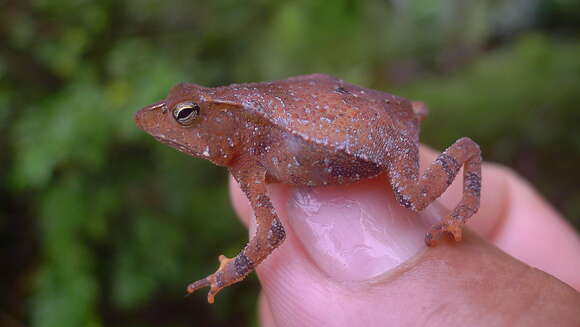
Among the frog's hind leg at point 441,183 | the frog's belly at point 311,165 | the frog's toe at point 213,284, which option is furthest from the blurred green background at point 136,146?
the frog's hind leg at point 441,183

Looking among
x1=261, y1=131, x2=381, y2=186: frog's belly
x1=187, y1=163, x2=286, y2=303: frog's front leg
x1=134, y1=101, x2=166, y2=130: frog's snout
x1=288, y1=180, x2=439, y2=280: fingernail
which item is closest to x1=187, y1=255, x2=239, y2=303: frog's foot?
x1=187, y1=163, x2=286, y2=303: frog's front leg

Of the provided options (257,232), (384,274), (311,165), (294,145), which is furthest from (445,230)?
(257,232)

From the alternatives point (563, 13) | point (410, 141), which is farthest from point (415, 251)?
point (563, 13)

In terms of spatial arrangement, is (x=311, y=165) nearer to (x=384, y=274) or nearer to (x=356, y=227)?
(x=356, y=227)

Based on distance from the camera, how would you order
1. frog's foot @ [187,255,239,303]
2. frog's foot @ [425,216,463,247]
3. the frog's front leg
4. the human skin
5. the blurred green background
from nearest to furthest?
the human skin < frog's foot @ [425,216,463,247] < the frog's front leg < frog's foot @ [187,255,239,303] < the blurred green background

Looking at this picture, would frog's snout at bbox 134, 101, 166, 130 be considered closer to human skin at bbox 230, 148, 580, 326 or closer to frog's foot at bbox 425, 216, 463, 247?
human skin at bbox 230, 148, 580, 326

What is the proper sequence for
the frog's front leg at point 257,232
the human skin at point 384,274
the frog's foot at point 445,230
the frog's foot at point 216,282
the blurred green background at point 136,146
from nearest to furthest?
the human skin at point 384,274
the frog's foot at point 445,230
the frog's front leg at point 257,232
the frog's foot at point 216,282
the blurred green background at point 136,146

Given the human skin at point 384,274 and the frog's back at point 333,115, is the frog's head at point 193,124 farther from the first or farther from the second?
the human skin at point 384,274
